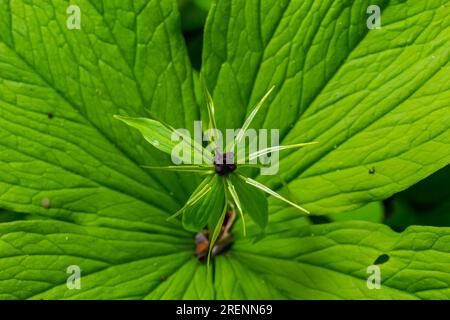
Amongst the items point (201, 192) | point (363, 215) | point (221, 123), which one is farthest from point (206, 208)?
point (363, 215)

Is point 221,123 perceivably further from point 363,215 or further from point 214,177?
point 363,215

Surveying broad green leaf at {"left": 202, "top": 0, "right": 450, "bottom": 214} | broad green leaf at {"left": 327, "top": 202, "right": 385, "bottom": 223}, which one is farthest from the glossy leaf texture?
broad green leaf at {"left": 327, "top": 202, "right": 385, "bottom": 223}

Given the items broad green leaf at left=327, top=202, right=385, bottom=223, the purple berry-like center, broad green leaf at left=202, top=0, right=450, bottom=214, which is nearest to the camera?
the purple berry-like center

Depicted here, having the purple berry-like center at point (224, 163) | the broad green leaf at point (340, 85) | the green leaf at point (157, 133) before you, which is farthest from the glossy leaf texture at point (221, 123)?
the purple berry-like center at point (224, 163)

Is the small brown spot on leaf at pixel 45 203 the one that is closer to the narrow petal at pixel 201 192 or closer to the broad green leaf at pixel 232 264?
the broad green leaf at pixel 232 264

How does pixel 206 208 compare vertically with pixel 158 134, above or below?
below

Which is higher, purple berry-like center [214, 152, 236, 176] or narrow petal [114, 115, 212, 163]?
narrow petal [114, 115, 212, 163]

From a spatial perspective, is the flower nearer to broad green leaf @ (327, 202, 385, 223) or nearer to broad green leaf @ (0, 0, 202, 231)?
broad green leaf @ (0, 0, 202, 231)

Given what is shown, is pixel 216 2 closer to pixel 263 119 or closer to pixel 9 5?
pixel 263 119
